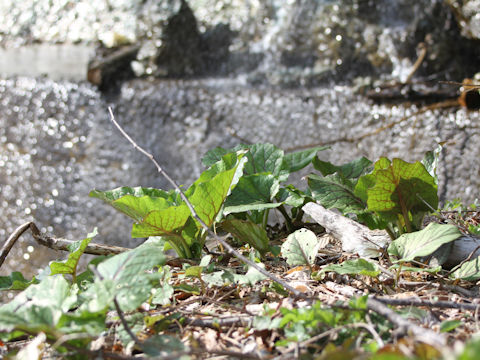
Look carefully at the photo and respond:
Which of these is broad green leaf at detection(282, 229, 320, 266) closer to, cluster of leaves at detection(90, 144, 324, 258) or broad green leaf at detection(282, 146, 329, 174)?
cluster of leaves at detection(90, 144, 324, 258)

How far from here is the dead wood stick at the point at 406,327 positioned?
Result: 2.55ft

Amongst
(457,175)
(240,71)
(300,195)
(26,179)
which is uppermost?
(240,71)

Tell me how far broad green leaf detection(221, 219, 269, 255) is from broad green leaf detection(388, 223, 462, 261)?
36cm

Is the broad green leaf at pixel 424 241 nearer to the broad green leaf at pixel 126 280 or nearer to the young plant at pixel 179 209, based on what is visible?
the young plant at pixel 179 209

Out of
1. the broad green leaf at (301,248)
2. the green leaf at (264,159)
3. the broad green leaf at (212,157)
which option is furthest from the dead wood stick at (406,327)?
the broad green leaf at (212,157)

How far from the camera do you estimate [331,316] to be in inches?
34.8

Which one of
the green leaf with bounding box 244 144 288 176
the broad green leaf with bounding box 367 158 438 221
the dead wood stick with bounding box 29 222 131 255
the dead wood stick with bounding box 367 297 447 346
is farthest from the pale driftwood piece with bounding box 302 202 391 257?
the dead wood stick with bounding box 29 222 131 255

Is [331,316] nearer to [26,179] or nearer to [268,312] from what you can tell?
[268,312]

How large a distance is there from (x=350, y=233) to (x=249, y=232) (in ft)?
0.94

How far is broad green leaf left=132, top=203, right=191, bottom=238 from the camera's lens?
121 cm

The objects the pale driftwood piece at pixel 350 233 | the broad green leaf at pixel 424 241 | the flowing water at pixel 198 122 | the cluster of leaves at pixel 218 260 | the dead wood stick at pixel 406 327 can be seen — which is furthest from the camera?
the flowing water at pixel 198 122

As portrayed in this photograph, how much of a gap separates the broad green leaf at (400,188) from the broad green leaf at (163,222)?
487 mm

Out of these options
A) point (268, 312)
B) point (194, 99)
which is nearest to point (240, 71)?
point (194, 99)

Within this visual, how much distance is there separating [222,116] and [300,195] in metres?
2.63
